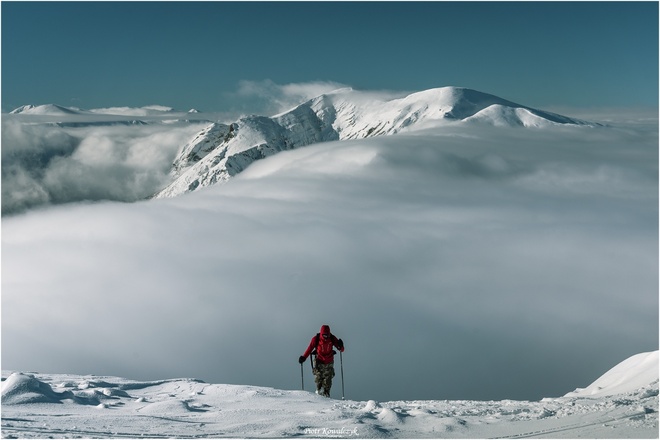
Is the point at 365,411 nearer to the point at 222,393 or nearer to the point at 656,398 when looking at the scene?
the point at 222,393

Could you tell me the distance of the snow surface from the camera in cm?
882

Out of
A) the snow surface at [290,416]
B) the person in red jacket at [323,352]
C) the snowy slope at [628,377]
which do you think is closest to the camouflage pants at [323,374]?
the person in red jacket at [323,352]

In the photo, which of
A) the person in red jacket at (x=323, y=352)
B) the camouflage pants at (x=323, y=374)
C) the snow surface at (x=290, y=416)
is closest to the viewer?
the snow surface at (x=290, y=416)

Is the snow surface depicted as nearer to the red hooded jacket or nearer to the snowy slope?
the snowy slope

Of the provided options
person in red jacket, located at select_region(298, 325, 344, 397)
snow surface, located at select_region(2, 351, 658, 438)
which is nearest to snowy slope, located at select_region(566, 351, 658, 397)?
snow surface, located at select_region(2, 351, 658, 438)

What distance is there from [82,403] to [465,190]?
591ft

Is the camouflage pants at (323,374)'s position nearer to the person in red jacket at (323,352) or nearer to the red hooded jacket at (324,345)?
the person in red jacket at (323,352)

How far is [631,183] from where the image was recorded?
6762 inches

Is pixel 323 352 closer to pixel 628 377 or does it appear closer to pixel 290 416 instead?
pixel 290 416

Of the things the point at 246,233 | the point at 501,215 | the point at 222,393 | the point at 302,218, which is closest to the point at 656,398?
the point at 222,393

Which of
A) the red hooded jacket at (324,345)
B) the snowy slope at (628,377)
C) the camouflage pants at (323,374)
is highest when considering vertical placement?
the red hooded jacket at (324,345)

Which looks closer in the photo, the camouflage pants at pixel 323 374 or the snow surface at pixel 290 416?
the snow surface at pixel 290 416

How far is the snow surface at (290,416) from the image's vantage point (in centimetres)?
882

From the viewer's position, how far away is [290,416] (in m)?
10.0
